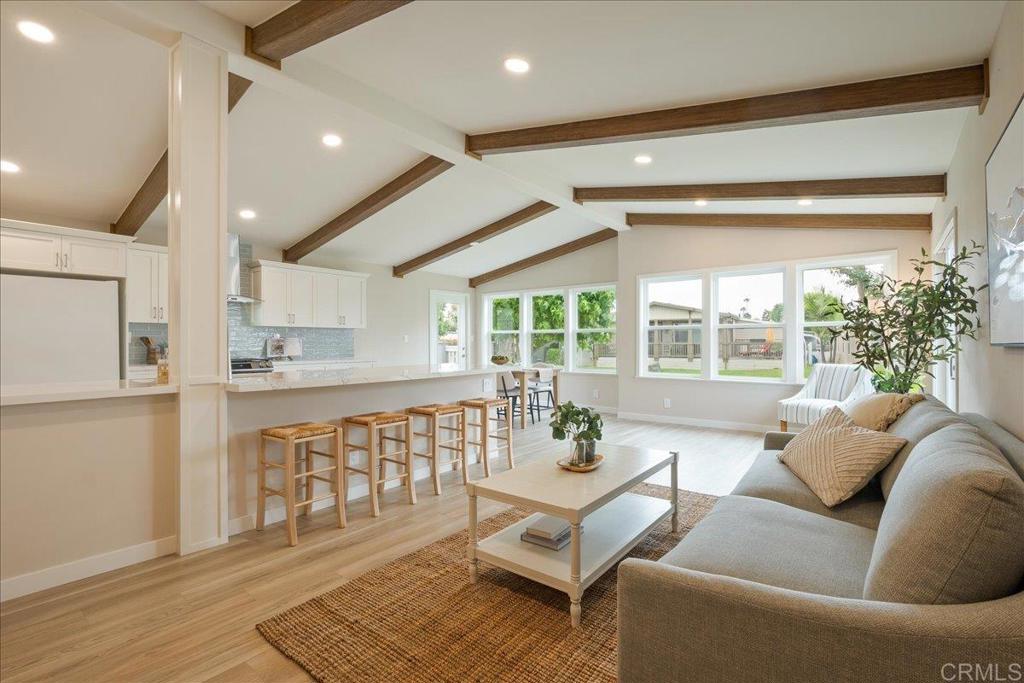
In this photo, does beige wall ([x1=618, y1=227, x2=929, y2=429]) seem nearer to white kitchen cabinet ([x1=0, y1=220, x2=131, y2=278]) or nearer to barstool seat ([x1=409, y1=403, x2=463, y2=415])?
barstool seat ([x1=409, y1=403, x2=463, y2=415])

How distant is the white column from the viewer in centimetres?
267

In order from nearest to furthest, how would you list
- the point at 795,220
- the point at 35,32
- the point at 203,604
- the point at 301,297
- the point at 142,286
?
the point at 203,604 → the point at 35,32 → the point at 142,286 → the point at 795,220 → the point at 301,297

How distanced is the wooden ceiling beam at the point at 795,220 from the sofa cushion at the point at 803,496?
3.97 meters

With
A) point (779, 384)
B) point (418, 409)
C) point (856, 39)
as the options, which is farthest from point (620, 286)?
point (856, 39)

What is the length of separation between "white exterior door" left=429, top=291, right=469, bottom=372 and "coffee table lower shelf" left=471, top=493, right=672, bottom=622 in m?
6.16

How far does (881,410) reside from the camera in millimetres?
2553

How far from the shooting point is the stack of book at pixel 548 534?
229 centimetres

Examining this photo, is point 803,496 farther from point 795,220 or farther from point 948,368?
point 795,220

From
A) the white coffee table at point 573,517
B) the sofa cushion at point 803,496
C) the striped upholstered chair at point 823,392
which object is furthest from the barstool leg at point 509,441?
the striped upholstered chair at point 823,392

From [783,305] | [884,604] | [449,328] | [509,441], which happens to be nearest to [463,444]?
[509,441]

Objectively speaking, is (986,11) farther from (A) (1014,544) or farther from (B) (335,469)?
(B) (335,469)

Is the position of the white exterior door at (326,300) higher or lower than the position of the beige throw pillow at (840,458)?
higher

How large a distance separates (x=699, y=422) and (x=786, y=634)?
5701 mm

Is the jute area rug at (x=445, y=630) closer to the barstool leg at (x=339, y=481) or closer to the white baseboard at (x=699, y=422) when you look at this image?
the barstool leg at (x=339, y=481)
